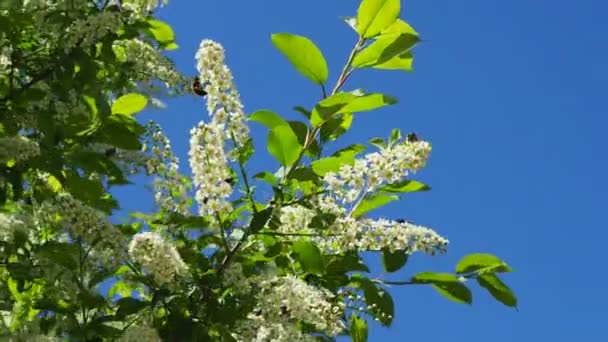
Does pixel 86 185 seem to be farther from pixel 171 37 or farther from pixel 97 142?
pixel 171 37

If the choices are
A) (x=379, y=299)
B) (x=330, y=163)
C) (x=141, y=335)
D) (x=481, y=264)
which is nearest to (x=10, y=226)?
(x=141, y=335)

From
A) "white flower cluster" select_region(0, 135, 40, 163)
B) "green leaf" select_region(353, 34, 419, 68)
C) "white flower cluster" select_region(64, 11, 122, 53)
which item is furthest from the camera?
"white flower cluster" select_region(64, 11, 122, 53)

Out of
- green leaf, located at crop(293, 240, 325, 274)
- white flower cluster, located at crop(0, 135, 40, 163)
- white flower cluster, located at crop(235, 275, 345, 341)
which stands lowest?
white flower cluster, located at crop(235, 275, 345, 341)

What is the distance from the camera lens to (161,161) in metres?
2.99

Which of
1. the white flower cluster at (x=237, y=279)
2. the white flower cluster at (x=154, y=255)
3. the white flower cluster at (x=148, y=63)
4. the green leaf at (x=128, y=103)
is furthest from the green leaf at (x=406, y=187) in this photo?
the white flower cluster at (x=148, y=63)

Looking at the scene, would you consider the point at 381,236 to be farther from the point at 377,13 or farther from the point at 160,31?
the point at 160,31

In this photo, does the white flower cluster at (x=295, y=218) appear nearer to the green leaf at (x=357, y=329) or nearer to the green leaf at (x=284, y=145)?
the green leaf at (x=284, y=145)

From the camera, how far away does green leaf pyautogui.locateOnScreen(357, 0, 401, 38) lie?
9.05 feet

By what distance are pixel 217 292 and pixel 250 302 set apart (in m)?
0.14

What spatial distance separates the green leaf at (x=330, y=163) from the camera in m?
2.75

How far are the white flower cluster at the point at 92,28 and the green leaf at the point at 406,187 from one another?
1278mm

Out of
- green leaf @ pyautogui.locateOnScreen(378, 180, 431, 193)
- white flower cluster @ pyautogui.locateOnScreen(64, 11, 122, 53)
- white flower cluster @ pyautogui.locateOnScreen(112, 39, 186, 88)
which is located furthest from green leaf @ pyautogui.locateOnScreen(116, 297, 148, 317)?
white flower cluster @ pyautogui.locateOnScreen(112, 39, 186, 88)

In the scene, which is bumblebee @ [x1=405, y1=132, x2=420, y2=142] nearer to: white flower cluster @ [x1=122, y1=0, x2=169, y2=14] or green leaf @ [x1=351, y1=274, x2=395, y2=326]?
green leaf @ [x1=351, y1=274, x2=395, y2=326]

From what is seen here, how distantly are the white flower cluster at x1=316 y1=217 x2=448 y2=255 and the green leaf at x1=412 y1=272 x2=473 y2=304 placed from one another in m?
0.17
